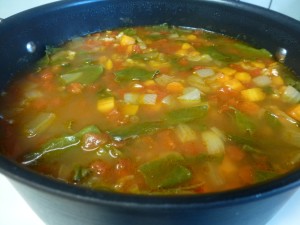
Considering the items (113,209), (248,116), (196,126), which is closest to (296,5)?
(248,116)

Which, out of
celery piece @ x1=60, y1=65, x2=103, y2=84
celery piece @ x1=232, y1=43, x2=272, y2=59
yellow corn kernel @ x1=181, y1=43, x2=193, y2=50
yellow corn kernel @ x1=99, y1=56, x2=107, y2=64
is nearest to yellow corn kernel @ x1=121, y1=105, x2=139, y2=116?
celery piece @ x1=60, y1=65, x2=103, y2=84

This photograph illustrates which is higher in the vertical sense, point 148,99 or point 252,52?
point 148,99

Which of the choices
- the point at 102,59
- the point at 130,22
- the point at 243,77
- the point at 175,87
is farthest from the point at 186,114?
the point at 130,22

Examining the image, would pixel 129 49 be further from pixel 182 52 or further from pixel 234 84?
pixel 234 84

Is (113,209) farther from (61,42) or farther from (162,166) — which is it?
(61,42)

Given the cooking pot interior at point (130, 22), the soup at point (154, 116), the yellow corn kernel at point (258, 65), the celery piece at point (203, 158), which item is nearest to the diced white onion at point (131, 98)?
the soup at point (154, 116)

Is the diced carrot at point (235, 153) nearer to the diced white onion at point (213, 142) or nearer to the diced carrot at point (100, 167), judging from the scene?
the diced white onion at point (213, 142)

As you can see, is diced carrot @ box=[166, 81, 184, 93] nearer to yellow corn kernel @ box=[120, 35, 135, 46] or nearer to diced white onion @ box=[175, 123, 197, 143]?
diced white onion @ box=[175, 123, 197, 143]
